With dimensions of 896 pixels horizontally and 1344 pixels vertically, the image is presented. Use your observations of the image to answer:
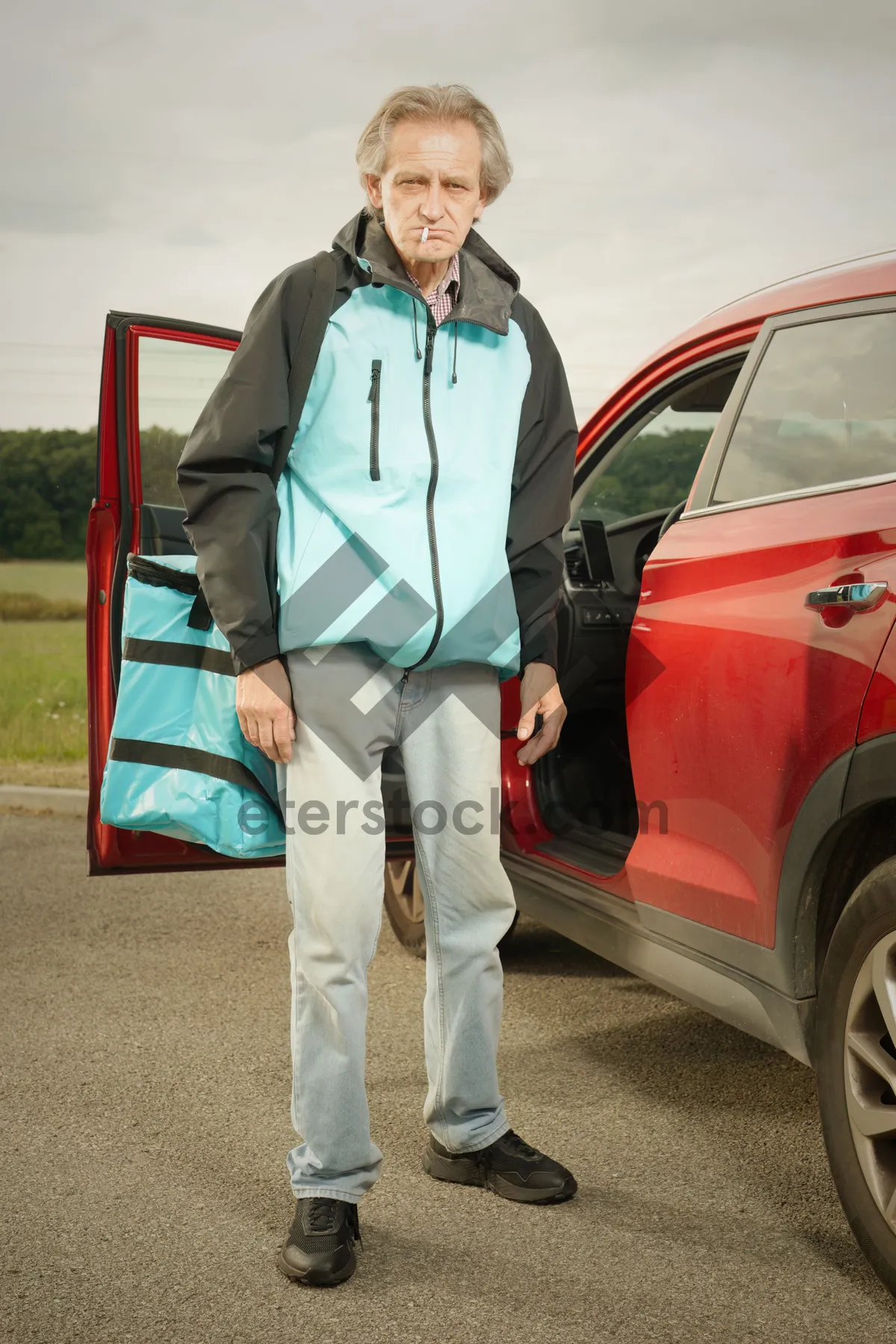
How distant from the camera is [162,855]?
3059mm

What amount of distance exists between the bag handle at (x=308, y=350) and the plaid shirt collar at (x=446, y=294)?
176 millimetres

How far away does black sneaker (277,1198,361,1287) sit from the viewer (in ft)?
7.52

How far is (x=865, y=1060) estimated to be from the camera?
2197mm

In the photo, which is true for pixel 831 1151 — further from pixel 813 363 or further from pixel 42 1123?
pixel 42 1123

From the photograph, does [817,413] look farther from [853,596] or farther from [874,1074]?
[874,1074]

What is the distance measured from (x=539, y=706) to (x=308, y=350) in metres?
0.87

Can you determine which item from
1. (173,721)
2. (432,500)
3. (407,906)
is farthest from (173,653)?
(407,906)

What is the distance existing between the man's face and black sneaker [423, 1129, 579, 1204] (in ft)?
5.76

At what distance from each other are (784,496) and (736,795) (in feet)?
1.91

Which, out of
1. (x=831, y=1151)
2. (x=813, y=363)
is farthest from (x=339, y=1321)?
(x=813, y=363)

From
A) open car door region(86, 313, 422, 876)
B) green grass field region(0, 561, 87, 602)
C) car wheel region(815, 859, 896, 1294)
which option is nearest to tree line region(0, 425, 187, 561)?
green grass field region(0, 561, 87, 602)

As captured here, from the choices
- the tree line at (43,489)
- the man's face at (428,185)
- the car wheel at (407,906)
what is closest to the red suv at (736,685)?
the car wheel at (407,906)

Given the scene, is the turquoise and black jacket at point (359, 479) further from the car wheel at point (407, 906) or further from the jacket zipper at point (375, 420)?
the car wheel at point (407, 906)

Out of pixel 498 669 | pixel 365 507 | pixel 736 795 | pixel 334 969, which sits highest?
pixel 365 507
